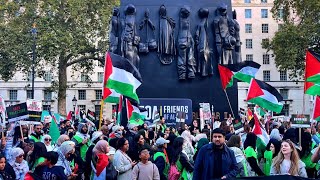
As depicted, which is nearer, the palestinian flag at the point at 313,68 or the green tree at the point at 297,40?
the palestinian flag at the point at 313,68

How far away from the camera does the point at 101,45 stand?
47062mm

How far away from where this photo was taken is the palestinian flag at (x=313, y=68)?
12.3m

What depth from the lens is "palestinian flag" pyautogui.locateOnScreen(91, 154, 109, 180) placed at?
31.7 feet

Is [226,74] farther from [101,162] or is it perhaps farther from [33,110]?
[101,162]

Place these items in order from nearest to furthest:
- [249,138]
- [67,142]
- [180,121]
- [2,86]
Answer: [67,142] < [249,138] < [180,121] < [2,86]

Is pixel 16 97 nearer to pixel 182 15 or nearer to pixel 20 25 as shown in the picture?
pixel 20 25

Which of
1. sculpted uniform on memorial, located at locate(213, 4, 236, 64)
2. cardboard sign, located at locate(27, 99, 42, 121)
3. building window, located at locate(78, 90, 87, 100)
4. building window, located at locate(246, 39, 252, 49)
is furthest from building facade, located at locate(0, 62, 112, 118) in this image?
cardboard sign, located at locate(27, 99, 42, 121)

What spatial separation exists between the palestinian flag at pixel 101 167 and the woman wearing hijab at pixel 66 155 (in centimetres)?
37

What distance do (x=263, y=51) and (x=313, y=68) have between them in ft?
205

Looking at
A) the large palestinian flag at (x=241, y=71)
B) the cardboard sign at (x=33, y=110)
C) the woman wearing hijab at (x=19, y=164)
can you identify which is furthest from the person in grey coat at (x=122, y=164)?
the large palestinian flag at (x=241, y=71)

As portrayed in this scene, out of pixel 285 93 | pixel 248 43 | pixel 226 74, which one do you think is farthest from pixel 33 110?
pixel 285 93

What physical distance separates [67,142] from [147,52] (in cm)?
1828

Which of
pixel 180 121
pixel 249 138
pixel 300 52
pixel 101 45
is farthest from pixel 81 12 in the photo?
pixel 249 138

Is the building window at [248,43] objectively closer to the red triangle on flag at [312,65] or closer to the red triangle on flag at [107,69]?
the red triangle on flag at [107,69]
